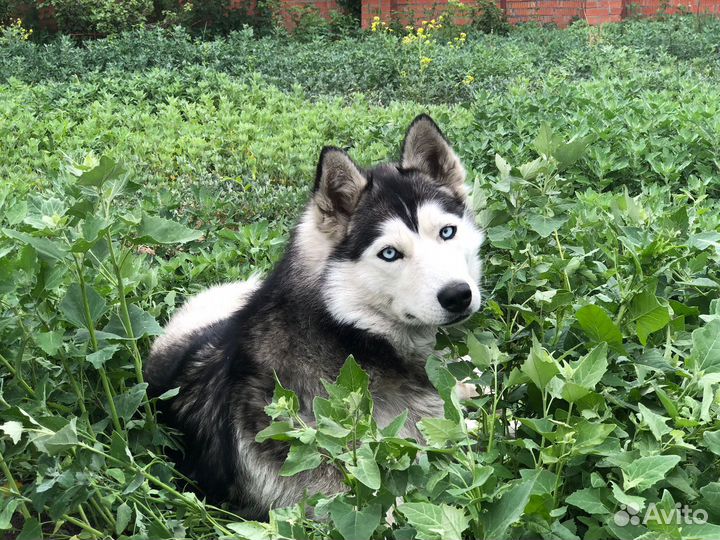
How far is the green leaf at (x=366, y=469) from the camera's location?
5.22 ft

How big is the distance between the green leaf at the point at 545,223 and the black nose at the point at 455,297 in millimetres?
339

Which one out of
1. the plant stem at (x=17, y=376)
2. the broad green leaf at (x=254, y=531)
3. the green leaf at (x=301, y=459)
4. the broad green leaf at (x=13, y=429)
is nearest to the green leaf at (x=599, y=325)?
the green leaf at (x=301, y=459)

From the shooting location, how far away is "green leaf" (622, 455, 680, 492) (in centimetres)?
153

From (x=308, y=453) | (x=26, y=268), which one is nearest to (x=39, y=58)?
(x=26, y=268)

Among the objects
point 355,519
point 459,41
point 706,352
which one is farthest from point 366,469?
point 459,41

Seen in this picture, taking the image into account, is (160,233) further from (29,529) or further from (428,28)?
(428,28)

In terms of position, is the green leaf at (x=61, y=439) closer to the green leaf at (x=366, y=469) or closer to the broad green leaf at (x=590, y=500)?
the green leaf at (x=366, y=469)

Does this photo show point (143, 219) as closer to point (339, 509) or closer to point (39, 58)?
point (339, 509)

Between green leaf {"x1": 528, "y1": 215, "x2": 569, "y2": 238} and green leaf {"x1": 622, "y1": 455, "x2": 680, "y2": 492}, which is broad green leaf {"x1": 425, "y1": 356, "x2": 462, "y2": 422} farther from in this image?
green leaf {"x1": 528, "y1": 215, "x2": 569, "y2": 238}

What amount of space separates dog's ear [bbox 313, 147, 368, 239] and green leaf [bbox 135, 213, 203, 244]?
851 millimetres

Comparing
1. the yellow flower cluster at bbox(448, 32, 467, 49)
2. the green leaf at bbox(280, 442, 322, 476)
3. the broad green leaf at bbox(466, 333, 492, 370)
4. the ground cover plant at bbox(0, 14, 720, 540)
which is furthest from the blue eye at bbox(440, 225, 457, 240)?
the yellow flower cluster at bbox(448, 32, 467, 49)

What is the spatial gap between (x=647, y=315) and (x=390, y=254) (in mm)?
1144

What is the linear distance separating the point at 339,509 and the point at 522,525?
15.1 inches

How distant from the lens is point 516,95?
Answer: 22.0 feet
